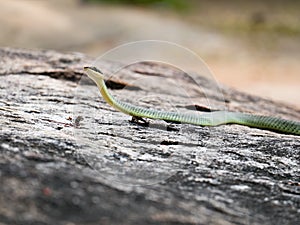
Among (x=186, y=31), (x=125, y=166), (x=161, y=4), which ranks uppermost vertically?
(x=161, y=4)

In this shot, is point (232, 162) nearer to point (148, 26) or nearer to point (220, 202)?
point (220, 202)

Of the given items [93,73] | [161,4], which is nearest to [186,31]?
[161,4]

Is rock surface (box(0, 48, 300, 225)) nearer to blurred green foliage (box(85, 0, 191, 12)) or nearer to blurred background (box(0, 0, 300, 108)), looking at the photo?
blurred background (box(0, 0, 300, 108))

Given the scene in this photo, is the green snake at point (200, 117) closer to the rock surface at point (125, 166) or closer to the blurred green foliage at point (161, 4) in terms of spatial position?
the rock surface at point (125, 166)

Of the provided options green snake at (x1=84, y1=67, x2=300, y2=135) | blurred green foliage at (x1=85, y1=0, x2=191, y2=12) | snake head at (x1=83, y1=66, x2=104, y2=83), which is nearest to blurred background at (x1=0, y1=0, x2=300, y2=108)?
blurred green foliage at (x1=85, y1=0, x2=191, y2=12)

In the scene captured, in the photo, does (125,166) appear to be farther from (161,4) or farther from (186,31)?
(161,4)

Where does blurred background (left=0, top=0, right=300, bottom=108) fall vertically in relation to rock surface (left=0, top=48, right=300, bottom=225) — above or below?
above

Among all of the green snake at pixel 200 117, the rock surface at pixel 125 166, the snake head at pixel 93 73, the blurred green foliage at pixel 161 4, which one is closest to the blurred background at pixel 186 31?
the blurred green foliage at pixel 161 4
